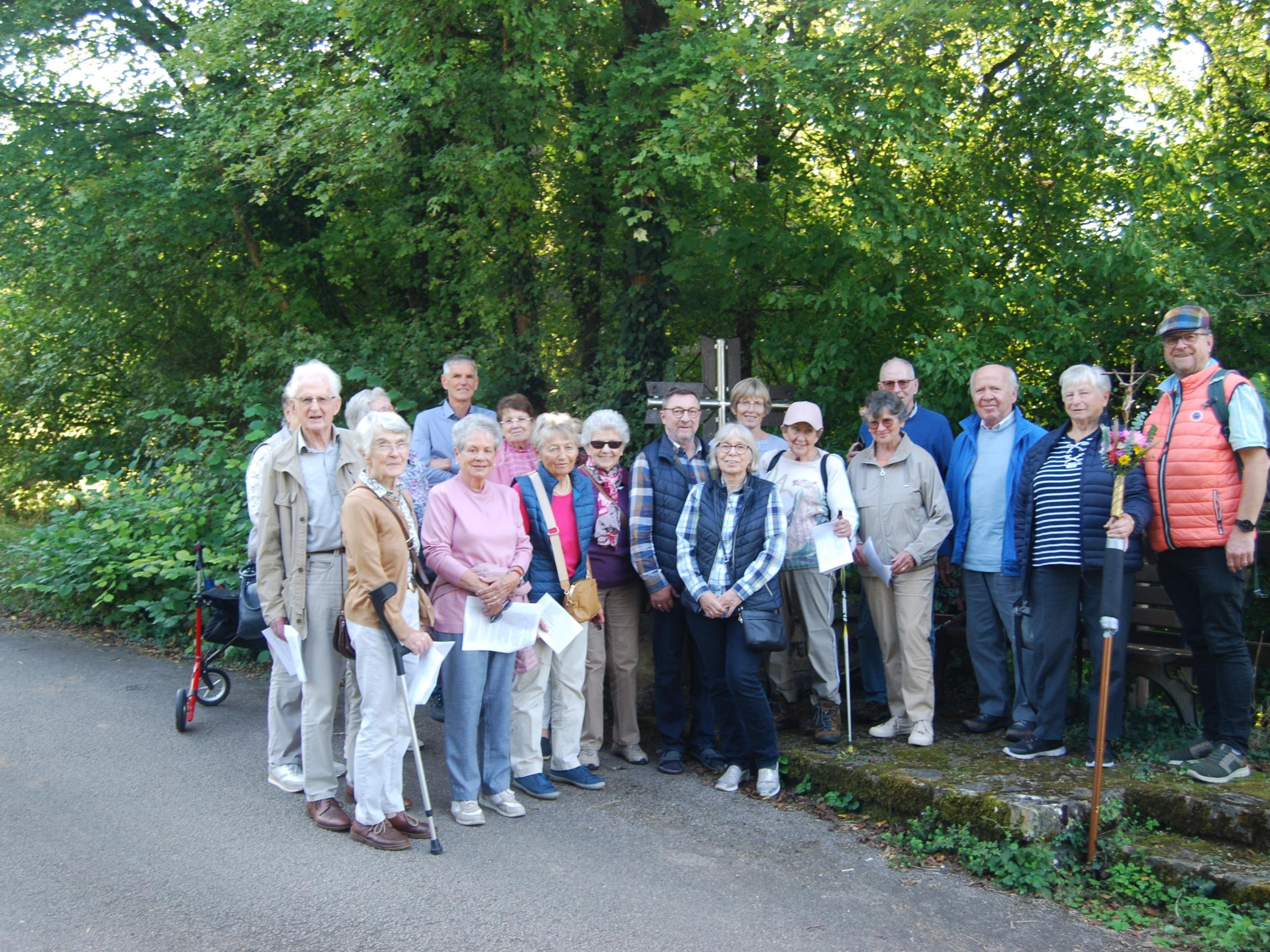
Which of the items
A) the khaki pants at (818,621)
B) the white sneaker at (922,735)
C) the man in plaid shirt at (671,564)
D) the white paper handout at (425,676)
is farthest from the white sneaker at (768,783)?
the white paper handout at (425,676)

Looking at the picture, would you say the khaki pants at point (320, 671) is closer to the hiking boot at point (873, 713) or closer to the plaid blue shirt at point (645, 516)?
the plaid blue shirt at point (645, 516)

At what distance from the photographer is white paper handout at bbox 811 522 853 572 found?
19.5ft

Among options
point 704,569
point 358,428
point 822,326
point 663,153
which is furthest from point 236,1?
point 704,569

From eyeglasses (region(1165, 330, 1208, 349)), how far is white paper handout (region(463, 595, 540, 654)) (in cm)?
339

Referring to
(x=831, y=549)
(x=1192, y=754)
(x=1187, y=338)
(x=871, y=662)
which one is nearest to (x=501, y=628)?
(x=831, y=549)

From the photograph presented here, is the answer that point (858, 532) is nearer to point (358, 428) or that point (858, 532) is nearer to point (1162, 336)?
point (1162, 336)

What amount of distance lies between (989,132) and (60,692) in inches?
303

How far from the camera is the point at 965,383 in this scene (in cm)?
713

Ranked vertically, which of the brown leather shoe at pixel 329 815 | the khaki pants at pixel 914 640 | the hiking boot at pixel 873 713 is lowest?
the brown leather shoe at pixel 329 815

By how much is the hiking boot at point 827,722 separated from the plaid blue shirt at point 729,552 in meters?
1.01

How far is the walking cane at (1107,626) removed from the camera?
454 centimetres

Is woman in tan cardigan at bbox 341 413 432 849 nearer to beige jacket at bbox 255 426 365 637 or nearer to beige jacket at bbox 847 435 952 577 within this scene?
beige jacket at bbox 255 426 365 637

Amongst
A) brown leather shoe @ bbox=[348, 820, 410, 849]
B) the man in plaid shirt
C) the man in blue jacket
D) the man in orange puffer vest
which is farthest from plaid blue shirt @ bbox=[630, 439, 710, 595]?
the man in orange puffer vest

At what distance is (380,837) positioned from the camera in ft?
15.7
